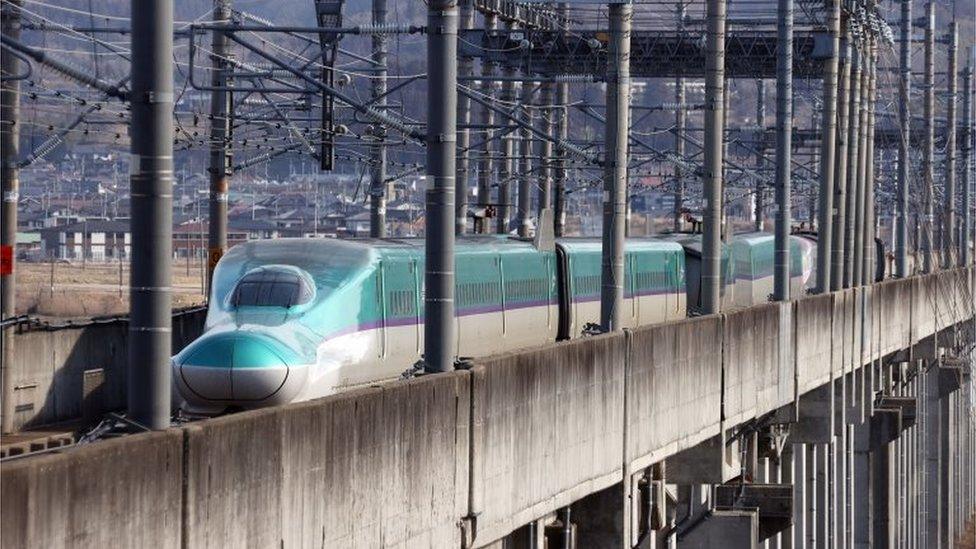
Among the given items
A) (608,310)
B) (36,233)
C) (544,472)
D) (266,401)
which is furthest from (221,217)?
(36,233)

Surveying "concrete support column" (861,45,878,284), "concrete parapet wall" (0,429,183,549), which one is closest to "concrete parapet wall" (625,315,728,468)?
"concrete parapet wall" (0,429,183,549)

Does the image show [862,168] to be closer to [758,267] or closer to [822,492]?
[758,267]

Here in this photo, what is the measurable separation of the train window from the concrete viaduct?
156 inches

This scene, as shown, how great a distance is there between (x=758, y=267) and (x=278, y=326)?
39.4 m

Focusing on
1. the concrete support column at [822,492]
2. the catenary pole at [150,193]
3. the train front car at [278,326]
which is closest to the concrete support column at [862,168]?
the concrete support column at [822,492]

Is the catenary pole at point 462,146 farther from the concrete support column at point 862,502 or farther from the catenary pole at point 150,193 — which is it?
the catenary pole at point 150,193

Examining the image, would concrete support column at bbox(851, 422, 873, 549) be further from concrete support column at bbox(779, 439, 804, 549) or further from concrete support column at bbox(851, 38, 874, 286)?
concrete support column at bbox(779, 439, 804, 549)

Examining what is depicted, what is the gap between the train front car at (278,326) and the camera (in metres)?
24.7

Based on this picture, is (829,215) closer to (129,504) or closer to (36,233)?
(129,504)

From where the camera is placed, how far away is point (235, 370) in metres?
24.5

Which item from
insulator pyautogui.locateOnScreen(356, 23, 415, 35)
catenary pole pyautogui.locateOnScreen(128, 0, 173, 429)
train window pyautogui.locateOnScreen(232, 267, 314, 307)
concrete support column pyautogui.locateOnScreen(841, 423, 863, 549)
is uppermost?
insulator pyautogui.locateOnScreen(356, 23, 415, 35)

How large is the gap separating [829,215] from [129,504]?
41.4m

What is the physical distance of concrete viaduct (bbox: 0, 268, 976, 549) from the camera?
1341cm

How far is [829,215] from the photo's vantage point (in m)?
53.2
